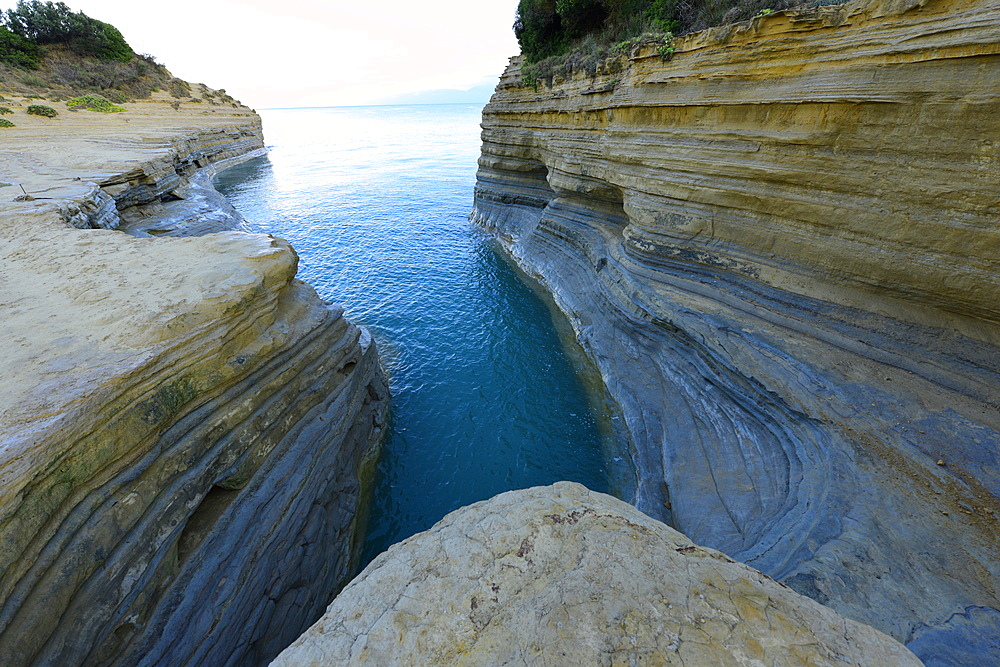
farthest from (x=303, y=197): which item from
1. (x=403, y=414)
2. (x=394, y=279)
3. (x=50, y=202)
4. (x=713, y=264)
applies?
(x=713, y=264)

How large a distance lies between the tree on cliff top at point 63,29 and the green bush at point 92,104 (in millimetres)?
14345

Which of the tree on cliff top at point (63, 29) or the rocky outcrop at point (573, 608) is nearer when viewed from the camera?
the rocky outcrop at point (573, 608)

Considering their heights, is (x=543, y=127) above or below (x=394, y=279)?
above

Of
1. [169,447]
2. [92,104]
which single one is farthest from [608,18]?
[92,104]

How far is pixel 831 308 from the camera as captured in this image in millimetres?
8234

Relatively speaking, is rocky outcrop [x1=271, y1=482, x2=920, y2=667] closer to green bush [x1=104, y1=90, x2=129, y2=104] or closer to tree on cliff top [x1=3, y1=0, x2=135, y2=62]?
green bush [x1=104, y1=90, x2=129, y2=104]

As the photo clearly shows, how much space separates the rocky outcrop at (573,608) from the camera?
275 cm

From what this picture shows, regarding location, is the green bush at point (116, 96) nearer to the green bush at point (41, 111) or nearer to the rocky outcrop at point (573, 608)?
the green bush at point (41, 111)

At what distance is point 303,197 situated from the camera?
97.9ft

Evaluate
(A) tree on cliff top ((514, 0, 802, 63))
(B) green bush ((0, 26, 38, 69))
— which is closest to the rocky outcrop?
(A) tree on cliff top ((514, 0, 802, 63))

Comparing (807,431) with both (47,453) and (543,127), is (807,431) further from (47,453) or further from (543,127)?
(543,127)

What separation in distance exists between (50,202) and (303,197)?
19297 millimetres

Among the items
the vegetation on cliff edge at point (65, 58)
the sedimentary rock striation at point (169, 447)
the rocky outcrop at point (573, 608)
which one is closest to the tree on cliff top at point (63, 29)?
the vegetation on cliff edge at point (65, 58)

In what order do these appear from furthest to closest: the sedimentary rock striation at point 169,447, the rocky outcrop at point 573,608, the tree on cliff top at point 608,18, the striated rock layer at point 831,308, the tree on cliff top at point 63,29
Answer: the tree on cliff top at point 63,29 → the tree on cliff top at point 608,18 → the striated rock layer at point 831,308 → the sedimentary rock striation at point 169,447 → the rocky outcrop at point 573,608
